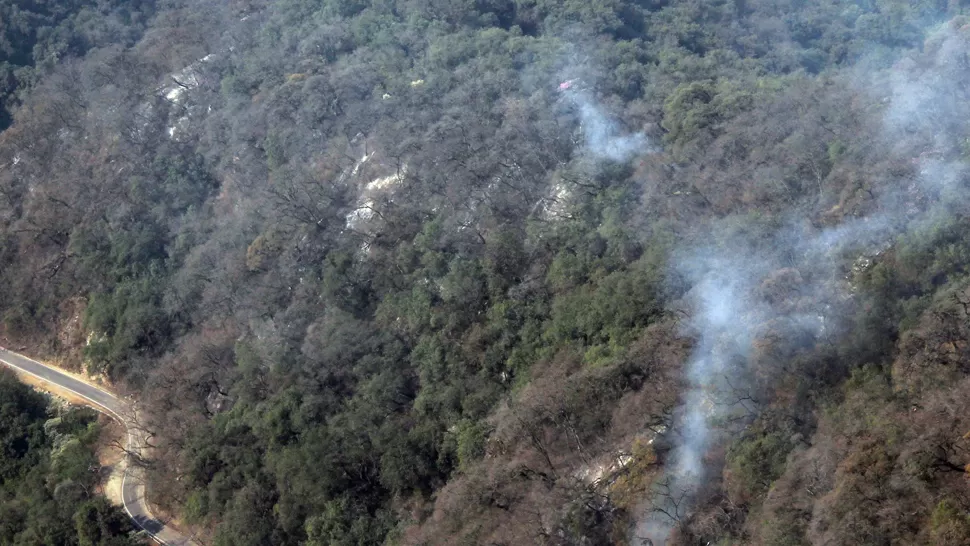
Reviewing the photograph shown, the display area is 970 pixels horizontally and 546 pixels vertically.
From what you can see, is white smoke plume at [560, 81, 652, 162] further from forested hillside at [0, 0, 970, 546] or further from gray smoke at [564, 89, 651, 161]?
forested hillside at [0, 0, 970, 546]

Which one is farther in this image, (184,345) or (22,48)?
(22,48)

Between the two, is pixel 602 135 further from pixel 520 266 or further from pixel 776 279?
pixel 776 279

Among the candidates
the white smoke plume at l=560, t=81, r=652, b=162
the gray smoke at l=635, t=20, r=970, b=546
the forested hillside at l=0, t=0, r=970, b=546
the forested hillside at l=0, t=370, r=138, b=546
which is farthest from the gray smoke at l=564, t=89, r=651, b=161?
the forested hillside at l=0, t=370, r=138, b=546

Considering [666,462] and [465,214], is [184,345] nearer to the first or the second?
[465,214]

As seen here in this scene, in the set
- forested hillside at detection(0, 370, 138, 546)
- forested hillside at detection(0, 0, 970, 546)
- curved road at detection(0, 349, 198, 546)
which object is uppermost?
forested hillside at detection(0, 0, 970, 546)

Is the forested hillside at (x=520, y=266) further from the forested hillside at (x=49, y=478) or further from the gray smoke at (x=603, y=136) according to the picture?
the forested hillside at (x=49, y=478)

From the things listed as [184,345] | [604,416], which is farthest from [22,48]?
[604,416]
